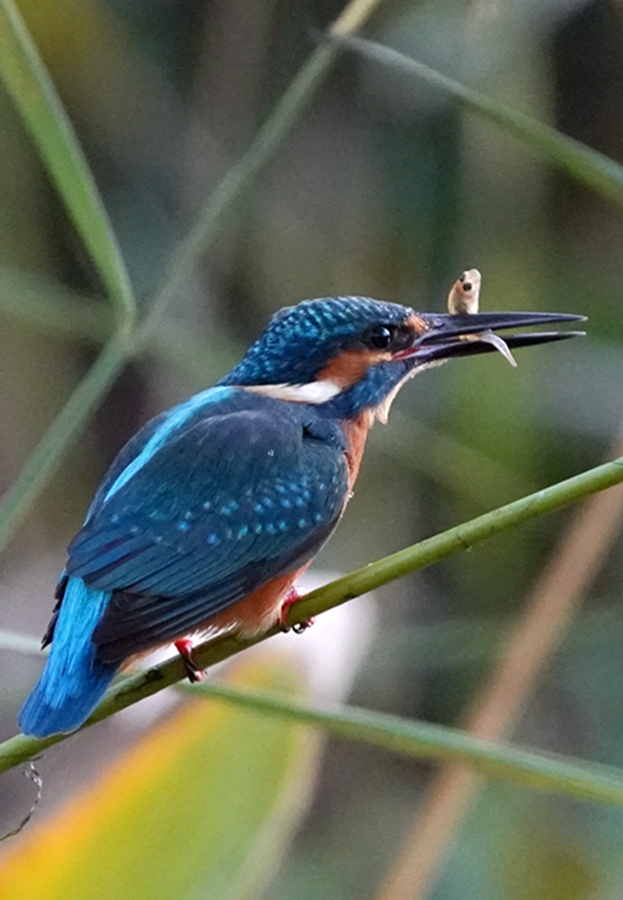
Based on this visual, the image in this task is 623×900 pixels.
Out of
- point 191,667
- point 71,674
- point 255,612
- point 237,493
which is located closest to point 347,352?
point 237,493

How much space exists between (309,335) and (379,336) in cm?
10

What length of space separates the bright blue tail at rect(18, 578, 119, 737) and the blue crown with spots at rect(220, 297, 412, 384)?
511 millimetres

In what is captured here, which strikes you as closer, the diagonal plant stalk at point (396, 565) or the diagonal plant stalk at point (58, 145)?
the diagonal plant stalk at point (396, 565)

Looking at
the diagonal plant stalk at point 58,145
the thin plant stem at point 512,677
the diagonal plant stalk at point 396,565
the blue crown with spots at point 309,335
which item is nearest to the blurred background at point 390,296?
the thin plant stem at point 512,677

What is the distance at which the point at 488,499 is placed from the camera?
7.23 ft

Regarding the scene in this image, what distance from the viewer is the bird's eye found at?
1706 mm

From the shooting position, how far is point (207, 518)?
147 cm

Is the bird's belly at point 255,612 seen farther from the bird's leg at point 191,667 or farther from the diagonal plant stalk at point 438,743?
the diagonal plant stalk at point 438,743

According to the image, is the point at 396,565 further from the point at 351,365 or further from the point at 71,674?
the point at 351,365

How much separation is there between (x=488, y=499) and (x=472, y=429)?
0.14 metres

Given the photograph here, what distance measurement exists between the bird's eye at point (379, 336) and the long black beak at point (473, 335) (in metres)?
0.03

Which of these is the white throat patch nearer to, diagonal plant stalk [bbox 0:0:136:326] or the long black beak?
the long black beak

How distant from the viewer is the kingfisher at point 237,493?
51.3 inches

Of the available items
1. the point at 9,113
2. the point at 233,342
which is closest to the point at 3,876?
the point at 233,342
